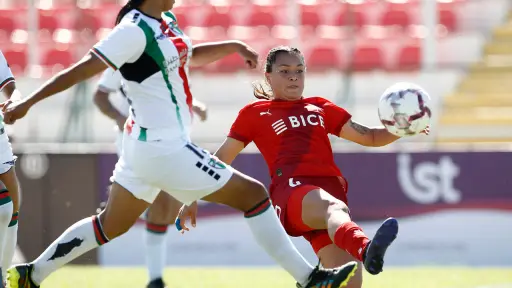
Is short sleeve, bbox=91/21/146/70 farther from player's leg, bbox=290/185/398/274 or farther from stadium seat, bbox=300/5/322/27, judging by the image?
stadium seat, bbox=300/5/322/27

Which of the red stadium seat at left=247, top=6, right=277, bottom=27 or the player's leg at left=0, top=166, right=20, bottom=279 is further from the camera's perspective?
the red stadium seat at left=247, top=6, right=277, bottom=27

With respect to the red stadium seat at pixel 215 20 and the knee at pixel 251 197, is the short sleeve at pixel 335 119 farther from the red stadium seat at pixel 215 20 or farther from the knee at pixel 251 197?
the red stadium seat at pixel 215 20

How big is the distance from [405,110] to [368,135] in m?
0.50

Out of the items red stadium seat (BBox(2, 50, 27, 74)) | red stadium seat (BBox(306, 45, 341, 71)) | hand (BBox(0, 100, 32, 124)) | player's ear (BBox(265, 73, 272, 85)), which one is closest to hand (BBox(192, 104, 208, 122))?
player's ear (BBox(265, 73, 272, 85))

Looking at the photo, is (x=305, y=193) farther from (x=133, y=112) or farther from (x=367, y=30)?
(x=367, y=30)

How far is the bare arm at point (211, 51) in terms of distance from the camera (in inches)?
233

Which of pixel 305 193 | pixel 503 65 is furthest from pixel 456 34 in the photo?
pixel 305 193

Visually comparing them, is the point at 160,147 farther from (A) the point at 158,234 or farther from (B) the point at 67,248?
(A) the point at 158,234

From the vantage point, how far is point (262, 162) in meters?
10.5

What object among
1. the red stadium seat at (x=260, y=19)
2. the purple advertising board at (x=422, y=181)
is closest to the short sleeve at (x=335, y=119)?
the purple advertising board at (x=422, y=181)

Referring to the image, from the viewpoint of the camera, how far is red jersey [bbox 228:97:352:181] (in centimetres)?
606

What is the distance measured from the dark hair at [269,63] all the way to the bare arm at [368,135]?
1.65 feet

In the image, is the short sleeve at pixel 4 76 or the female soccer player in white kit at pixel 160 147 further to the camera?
the short sleeve at pixel 4 76

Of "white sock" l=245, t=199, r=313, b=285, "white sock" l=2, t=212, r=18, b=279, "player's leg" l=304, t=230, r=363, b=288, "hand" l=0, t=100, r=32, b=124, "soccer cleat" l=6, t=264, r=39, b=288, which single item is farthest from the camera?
"white sock" l=2, t=212, r=18, b=279
